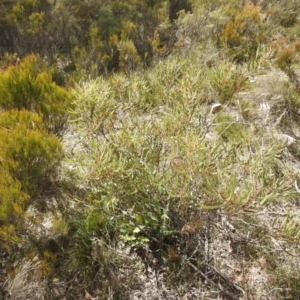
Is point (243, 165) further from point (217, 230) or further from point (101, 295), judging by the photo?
point (101, 295)

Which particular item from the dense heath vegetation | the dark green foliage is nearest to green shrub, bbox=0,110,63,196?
the dense heath vegetation

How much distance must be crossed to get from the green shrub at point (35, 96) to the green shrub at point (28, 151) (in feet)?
1.22

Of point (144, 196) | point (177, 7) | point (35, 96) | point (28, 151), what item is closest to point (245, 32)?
point (177, 7)

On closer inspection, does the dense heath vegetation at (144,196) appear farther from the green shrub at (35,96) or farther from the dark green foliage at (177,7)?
the dark green foliage at (177,7)

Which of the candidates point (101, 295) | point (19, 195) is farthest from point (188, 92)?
point (101, 295)

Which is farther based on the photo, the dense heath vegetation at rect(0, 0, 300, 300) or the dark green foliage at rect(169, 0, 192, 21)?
the dark green foliage at rect(169, 0, 192, 21)

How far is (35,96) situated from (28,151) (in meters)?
0.97

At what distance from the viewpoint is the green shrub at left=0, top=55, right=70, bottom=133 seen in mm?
2818

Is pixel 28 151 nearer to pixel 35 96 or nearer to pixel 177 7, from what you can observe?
pixel 35 96

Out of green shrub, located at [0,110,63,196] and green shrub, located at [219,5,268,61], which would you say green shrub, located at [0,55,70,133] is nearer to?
green shrub, located at [0,110,63,196]

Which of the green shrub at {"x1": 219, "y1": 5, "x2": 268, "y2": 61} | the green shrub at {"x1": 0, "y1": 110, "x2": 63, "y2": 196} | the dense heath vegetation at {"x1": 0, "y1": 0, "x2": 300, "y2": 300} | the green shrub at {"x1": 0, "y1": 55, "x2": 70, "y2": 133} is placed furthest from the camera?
the green shrub at {"x1": 219, "y1": 5, "x2": 268, "y2": 61}

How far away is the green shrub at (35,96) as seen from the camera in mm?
2818

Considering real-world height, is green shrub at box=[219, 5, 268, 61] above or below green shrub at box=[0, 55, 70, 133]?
below

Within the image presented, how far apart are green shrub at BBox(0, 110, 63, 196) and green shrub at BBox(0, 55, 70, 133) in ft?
1.22
